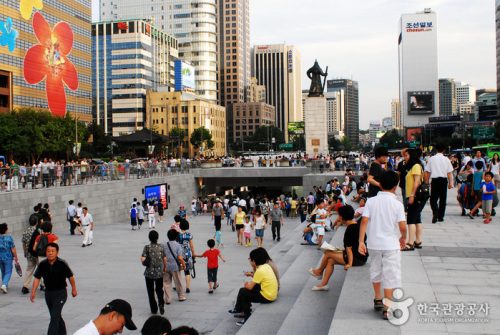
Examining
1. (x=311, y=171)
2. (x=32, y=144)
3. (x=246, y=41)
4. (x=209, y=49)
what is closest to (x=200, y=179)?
(x=311, y=171)

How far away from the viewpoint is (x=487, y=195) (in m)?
13.6

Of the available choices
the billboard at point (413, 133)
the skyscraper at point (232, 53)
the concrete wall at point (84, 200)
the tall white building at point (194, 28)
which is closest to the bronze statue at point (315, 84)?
the concrete wall at point (84, 200)

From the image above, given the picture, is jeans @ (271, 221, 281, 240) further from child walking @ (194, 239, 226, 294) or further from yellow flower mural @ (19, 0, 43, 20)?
yellow flower mural @ (19, 0, 43, 20)

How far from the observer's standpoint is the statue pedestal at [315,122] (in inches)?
2066

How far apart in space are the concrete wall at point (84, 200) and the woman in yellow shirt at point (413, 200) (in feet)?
57.7

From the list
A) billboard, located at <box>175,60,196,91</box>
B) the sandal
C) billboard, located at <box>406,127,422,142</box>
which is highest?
billboard, located at <box>175,60,196,91</box>

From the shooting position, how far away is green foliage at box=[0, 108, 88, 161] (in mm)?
50719

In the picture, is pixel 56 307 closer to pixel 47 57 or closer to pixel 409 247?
pixel 409 247

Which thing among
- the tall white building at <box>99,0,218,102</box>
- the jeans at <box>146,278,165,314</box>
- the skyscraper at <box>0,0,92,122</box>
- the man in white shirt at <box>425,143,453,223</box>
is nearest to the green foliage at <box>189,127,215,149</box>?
the skyscraper at <box>0,0,92,122</box>

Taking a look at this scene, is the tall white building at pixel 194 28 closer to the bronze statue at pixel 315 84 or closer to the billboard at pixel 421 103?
the billboard at pixel 421 103

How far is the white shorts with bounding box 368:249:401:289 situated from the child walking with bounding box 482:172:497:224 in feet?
28.4

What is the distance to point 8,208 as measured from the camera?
22062 millimetres

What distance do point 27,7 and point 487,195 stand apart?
2573 inches

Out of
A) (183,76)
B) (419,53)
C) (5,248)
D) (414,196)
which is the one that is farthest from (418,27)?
(5,248)
